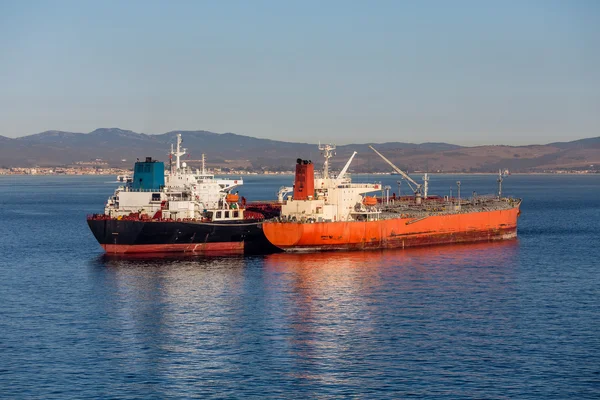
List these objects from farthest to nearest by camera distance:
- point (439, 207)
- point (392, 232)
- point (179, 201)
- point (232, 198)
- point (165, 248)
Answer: point (439, 207), point (392, 232), point (232, 198), point (179, 201), point (165, 248)

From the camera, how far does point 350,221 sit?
62.2m

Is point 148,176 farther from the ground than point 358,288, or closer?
farther from the ground

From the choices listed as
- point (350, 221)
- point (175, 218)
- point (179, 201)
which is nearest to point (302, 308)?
point (350, 221)

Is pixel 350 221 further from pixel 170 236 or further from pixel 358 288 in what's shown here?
pixel 358 288

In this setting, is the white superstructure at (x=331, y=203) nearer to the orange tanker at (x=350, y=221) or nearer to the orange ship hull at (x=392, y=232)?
the orange tanker at (x=350, y=221)

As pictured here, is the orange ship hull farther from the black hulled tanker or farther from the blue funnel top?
the blue funnel top

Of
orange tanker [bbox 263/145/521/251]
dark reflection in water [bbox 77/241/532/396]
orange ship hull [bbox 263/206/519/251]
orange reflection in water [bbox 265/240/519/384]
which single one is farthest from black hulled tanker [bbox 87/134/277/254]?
orange reflection in water [bbox 265/240/519/384]

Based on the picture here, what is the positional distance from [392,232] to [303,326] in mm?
27495

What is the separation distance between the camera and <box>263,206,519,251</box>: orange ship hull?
6006cm

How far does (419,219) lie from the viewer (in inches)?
2643

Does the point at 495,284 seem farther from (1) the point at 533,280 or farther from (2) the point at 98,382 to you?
(2) the point at 98,382

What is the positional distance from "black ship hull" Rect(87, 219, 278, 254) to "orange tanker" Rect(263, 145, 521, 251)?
10.5ft

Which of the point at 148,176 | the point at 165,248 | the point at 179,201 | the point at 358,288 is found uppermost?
the point at 148,176

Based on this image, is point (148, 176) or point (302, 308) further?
point (148, 176)
